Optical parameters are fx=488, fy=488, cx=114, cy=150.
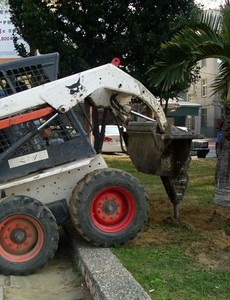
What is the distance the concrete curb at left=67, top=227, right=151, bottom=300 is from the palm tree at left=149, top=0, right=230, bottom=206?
2.71m

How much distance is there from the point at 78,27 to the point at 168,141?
691 centimetres

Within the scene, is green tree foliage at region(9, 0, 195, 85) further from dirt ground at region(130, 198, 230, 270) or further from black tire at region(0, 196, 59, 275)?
black tire at region(0, 196, 59, 275)

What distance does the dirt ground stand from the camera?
5.22 metres

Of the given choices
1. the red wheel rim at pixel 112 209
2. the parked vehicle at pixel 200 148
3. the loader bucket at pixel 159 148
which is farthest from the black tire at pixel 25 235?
the parked vehicle at pixel 200 148

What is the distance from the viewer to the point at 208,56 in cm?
688

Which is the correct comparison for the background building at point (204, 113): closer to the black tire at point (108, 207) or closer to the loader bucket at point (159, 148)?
the loader bucket at point (159, 148)

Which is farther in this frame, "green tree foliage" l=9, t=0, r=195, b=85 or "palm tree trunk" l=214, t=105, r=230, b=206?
"green tree foliage" l=9, t=0, r=195, b=85

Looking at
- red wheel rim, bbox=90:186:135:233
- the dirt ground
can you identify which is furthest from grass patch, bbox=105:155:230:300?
red wheel rim, bbox=90:186:135:233


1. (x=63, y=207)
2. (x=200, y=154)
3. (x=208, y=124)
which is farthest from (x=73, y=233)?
(x=208, y=124)

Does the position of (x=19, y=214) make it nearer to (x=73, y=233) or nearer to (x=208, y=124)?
(x=73, y=233)

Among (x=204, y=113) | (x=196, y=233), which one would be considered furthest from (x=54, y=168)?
(x=204, y=113)

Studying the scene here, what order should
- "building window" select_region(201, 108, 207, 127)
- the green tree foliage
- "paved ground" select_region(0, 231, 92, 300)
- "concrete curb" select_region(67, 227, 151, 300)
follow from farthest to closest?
"building window" select_region(201, 108, 207, 127)
the green tree foliage
"paved ground" select_region(0, 231, 92, 300)
"concrete curb" select_region(67, 227, 151, 300)

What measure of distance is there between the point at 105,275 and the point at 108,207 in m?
1.38

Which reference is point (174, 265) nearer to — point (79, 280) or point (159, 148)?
point (79, 280)
